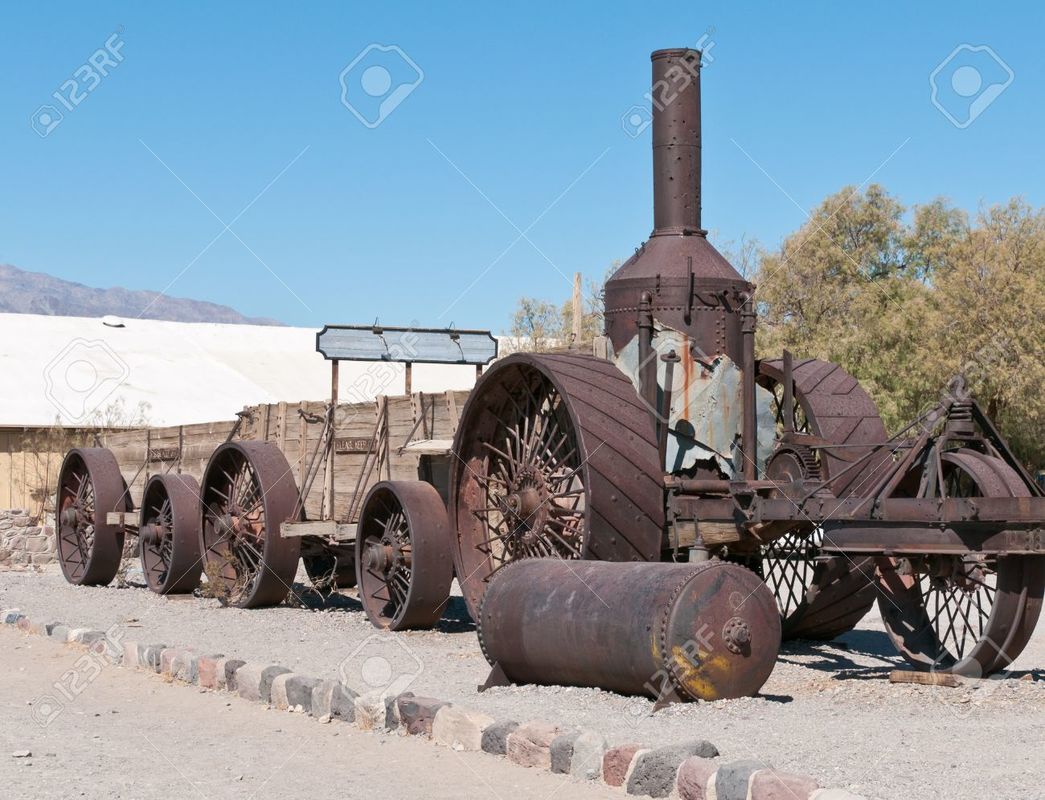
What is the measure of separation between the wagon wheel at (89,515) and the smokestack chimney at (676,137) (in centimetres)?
928

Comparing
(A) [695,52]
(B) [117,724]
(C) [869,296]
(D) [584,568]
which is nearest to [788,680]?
(D) [584,568]

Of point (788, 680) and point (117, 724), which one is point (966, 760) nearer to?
point (788, 680)

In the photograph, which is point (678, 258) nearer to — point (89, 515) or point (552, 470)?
point (552, 470)

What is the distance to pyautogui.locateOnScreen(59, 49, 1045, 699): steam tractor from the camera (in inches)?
306

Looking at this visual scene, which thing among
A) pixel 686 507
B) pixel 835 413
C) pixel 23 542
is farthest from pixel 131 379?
pixel 686 507

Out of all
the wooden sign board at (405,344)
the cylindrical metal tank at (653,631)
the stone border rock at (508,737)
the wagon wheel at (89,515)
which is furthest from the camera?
the wagon wheel at (89,515)

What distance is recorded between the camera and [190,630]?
1245cm

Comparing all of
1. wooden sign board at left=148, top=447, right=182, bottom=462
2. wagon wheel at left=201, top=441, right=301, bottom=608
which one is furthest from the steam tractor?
wooden sign board at left=148, top=447, right=182, bottom=462

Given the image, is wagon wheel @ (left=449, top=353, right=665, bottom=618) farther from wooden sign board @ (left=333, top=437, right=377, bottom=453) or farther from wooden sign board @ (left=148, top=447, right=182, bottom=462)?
wooden sign board @ (left=148, top=447, right=182, bottom=462)

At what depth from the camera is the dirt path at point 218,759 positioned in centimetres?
654

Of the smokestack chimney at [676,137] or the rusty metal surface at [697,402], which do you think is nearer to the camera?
the rusty metal surface at [697,402]

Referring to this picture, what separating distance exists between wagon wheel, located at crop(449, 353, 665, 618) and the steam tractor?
0.02 metres

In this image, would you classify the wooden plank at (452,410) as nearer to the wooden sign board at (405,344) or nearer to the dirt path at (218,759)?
the wooden sign board at (405,344)

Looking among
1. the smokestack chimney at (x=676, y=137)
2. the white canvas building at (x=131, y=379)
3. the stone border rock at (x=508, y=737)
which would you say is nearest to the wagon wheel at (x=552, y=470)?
the smokestack chimney at (x=676, y=137)
